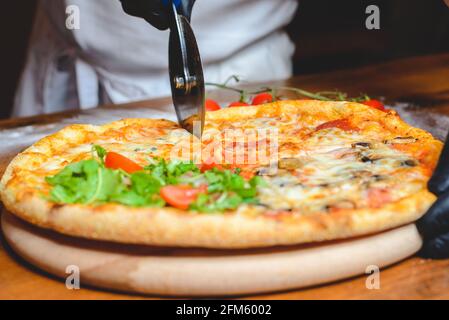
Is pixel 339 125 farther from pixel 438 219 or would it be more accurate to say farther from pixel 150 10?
pixel 150 10

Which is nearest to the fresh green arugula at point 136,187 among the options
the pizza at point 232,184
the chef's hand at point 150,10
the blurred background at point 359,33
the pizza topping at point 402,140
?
the pizza at point 232,184

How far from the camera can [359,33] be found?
17.6 ft

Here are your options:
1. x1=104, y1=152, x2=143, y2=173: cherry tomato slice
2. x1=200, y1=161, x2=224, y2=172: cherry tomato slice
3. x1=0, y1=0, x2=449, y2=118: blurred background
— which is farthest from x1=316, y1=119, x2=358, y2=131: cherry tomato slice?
x1=0, y1=0, x2=449, y2=118: blurred background

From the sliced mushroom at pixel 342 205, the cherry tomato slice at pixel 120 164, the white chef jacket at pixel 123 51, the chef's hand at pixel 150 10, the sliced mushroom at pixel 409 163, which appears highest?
the chef's hand at pixel 150 10

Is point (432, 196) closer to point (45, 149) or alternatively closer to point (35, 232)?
point (35, 232)

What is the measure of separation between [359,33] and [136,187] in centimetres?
443

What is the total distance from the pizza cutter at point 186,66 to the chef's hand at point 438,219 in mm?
734

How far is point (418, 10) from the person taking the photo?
5234mm

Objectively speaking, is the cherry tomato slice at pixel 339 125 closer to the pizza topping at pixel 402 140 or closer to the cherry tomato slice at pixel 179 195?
the pizza topping at pixel 402 140

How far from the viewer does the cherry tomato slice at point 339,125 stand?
1767mm

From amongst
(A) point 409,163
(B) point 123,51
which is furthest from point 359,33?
(A) point 409,163

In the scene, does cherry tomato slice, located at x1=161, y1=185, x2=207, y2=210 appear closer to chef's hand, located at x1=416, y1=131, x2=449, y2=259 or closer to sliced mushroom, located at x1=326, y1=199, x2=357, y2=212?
sliced mushroom, located at x1=326, y1=199, x2=357, y2=212

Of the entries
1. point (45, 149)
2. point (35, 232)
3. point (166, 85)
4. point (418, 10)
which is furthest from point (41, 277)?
point (418, 10)

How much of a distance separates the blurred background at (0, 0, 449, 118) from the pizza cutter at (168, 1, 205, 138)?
3.20 m
